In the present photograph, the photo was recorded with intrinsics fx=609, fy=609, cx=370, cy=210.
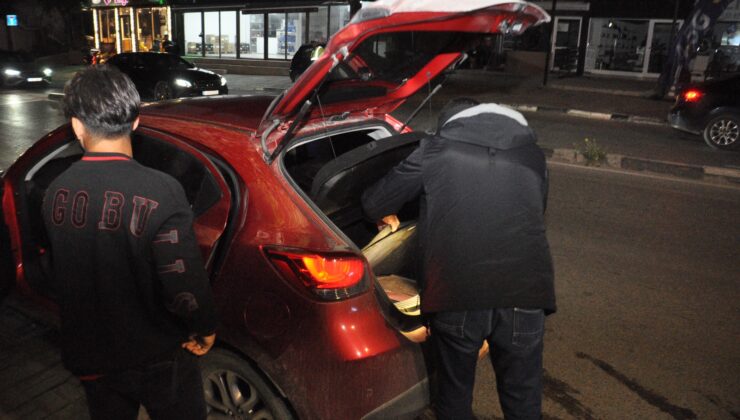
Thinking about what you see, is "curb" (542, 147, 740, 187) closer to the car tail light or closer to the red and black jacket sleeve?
the car tail light

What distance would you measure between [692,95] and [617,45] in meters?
14.3

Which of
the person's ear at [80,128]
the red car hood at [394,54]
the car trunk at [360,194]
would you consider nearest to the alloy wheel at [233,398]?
the car trunk at [360,194]

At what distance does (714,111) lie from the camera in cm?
1052

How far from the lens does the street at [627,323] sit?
10.6 ft

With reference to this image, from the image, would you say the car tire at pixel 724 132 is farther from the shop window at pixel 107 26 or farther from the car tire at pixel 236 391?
the shop window at pixel 107 26

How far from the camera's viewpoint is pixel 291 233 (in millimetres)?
2352

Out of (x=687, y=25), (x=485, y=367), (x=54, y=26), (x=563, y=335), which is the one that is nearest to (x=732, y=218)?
(x=563, y=335)

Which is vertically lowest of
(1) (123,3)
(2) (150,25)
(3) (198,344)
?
(3) (198,344)

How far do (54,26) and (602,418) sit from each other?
138ft

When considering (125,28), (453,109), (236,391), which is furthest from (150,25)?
(453,109)

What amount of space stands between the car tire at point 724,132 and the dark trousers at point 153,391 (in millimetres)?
10773

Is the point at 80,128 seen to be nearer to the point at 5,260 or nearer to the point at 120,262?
the point at 120,262

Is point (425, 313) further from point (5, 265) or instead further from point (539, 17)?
point (5, 265)

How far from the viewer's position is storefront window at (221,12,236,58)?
2998cm
